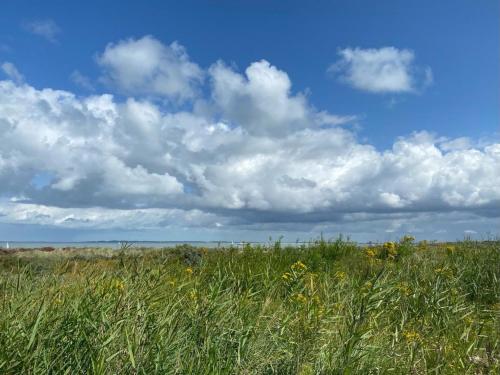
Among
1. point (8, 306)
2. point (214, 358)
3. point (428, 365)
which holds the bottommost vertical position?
point (428, 365)

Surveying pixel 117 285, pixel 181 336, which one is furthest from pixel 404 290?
pixel 117 285

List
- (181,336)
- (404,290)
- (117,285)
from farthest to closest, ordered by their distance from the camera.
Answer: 1. (404,290)
2. (117,285)
3. (181,336)

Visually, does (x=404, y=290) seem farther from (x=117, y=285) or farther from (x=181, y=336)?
(x=117, y=285)

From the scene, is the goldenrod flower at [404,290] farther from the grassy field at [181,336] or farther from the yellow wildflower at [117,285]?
the yellow wildflower at [117,285]

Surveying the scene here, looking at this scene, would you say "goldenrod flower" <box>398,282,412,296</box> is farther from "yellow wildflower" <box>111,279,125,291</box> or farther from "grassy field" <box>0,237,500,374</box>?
"yellow wildflower" <box>111,279,125,291</box>

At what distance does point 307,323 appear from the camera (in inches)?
203

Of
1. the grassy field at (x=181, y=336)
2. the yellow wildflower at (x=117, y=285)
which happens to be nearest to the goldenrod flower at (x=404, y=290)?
the grassy field at (x=181, y=336)

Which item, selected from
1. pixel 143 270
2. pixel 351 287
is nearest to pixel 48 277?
pixel 143 270

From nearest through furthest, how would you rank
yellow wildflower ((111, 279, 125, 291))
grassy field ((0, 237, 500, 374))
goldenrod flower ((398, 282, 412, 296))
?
grassy field ((0, 237, 500, 374)) → yellow wildflower ((111, 279, 125, 291)) → goldenrod flower ((398, 282, 412, 296))

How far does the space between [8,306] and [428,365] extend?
4.21 m

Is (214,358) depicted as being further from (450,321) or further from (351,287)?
(450,321)

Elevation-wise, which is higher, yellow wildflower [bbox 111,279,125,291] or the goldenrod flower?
yellow wildflower [bbox 111,279,125,291]

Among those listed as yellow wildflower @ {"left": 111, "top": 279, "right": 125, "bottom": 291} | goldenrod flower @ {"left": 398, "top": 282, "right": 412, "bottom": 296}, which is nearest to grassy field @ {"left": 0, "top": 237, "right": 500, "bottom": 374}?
yellow wildflower @ {"left": 111, "top": 279, "right": 125, "bottom": 291}

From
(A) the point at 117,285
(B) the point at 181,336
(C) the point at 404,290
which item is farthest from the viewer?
Answer: (C) the point at 404,290
